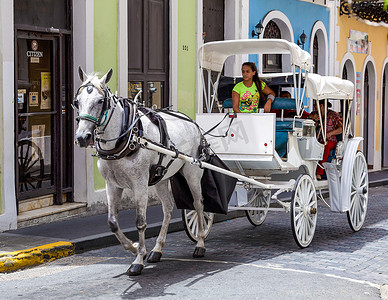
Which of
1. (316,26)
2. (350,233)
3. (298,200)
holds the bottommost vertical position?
(350,233)

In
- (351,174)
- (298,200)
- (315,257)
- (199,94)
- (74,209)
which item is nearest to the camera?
(315,257)

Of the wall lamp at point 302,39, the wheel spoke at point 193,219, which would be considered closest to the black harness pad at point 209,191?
the wheel spoke at point 193,219

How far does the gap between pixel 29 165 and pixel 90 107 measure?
3.85 m

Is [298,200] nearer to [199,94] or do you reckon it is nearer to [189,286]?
[189,286]

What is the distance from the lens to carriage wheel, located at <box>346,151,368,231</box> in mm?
10047

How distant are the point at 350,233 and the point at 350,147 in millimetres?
1157

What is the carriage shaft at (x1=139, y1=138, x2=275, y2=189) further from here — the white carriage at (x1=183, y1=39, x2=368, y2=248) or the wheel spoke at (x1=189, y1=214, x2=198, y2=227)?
the wheel spoke at (x1=189, y1=214, x2=198, y2=227)

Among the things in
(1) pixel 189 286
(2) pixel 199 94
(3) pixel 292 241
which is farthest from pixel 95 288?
(2) pixel 199 94

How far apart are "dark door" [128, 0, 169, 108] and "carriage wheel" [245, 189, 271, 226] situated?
3216 mm

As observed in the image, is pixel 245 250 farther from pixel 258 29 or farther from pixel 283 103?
pixel 258 29

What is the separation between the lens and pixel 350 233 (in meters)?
10.1

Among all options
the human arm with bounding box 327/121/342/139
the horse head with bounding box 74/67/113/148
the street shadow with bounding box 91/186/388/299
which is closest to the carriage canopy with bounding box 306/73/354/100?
the human arm with bounding box 327/121/342/139

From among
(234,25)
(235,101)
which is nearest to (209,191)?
(235,101)

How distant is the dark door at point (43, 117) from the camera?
1012 centimetres
